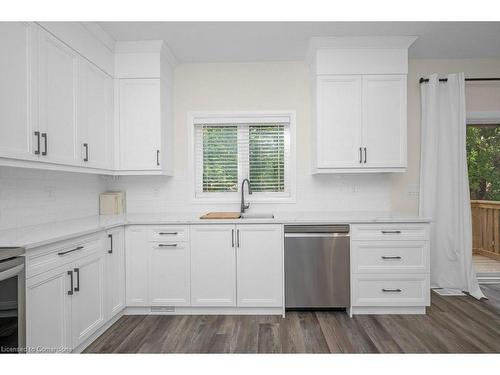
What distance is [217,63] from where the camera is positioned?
3.57 meters

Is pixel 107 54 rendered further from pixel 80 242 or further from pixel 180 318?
pixel 180 318

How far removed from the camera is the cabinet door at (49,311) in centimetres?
174

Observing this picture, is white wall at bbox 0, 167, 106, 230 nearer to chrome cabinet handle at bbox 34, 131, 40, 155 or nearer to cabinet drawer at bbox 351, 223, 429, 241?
chrome cabinet handle at bbox 34, 131, 40, 155

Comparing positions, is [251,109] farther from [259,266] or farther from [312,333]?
Result: [312,333]

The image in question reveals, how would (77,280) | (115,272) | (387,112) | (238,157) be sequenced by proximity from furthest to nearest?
1. (238,157)
2. (387,112)
3. (115,272)
4. (77,280)

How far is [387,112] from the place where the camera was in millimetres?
3107

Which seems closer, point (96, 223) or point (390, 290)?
point (96, 223)

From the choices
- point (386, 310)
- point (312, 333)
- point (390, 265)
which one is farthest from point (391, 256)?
point (312, 333)

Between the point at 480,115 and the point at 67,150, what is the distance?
170 inches

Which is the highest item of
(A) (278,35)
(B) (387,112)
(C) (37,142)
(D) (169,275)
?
(A) (278,35)

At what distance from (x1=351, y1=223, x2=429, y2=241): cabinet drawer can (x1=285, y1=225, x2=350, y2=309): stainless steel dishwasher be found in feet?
0.39

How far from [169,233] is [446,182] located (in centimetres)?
306

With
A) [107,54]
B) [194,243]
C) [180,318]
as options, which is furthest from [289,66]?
[180,318]

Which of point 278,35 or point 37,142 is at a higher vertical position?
point 278,35
